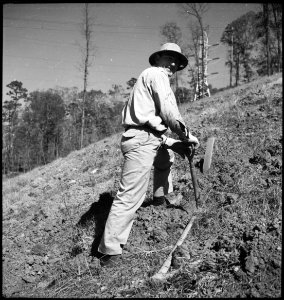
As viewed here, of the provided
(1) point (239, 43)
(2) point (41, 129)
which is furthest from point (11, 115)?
(1) point (239, 43)

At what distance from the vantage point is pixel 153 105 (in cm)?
325

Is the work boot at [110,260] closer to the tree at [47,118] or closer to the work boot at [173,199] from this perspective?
the work boot at [173,199]

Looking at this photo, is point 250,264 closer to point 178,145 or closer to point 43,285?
point 178,145

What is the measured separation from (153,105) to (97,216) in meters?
1.77

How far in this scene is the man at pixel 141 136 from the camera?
2.91 meters

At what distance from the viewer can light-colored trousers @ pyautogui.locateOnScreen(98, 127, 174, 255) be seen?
114 inches

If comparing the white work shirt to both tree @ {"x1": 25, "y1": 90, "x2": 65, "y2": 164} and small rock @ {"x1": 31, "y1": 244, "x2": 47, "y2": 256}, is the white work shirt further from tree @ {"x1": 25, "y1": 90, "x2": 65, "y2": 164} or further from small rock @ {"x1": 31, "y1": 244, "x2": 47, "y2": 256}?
tree @ {"x1": 25, "y1": 90, "x2": 65, "y2": 164}

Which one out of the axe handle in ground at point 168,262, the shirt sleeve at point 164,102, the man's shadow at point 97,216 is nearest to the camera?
the axe handle in ground at point 168,262

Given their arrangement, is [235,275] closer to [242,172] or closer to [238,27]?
[242,172]

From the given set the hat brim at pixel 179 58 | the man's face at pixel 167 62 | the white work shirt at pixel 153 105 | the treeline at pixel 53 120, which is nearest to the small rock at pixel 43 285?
the white work shirt at pixel 153 105

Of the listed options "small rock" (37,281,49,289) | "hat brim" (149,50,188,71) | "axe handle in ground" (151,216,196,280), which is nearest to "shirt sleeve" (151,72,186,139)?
"hat brim" (149,50,188,71)

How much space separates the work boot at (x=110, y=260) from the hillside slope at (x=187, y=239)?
0.18ft

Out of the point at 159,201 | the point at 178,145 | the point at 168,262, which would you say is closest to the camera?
the point at 168,262

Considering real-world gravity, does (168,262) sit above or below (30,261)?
above
